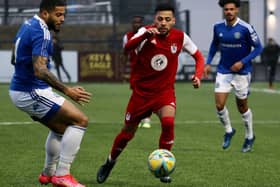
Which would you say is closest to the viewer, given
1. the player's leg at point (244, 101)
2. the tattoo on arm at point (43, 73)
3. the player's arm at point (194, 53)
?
the tattoo on arm at point (43, 73)

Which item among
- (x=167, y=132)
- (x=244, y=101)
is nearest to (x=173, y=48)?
(x=167, y=132)

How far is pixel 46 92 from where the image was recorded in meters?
8.91

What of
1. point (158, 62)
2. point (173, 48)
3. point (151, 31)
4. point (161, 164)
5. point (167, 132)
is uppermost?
point (151, 31)

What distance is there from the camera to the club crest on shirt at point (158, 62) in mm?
10172

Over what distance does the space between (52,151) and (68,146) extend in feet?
1.46

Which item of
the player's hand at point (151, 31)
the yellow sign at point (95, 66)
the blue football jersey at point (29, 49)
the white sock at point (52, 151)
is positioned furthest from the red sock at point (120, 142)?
the yellow sign at point (95, 66)

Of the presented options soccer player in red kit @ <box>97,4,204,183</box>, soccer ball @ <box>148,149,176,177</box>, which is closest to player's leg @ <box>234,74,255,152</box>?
soccer player in red kit @ <box>97,4,204,183</box>

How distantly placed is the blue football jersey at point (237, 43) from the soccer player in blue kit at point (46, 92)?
4965 mm

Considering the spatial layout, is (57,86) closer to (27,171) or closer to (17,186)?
(17,186)

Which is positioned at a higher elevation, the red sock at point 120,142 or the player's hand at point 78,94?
the player's hand at point 78,94

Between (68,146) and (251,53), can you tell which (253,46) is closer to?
(251,53)

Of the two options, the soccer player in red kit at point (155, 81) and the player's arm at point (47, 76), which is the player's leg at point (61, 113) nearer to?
the player's arm at point (47, 76)

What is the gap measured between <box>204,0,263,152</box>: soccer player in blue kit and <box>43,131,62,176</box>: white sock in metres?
4.50

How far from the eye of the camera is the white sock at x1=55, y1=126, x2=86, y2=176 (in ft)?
29.1
